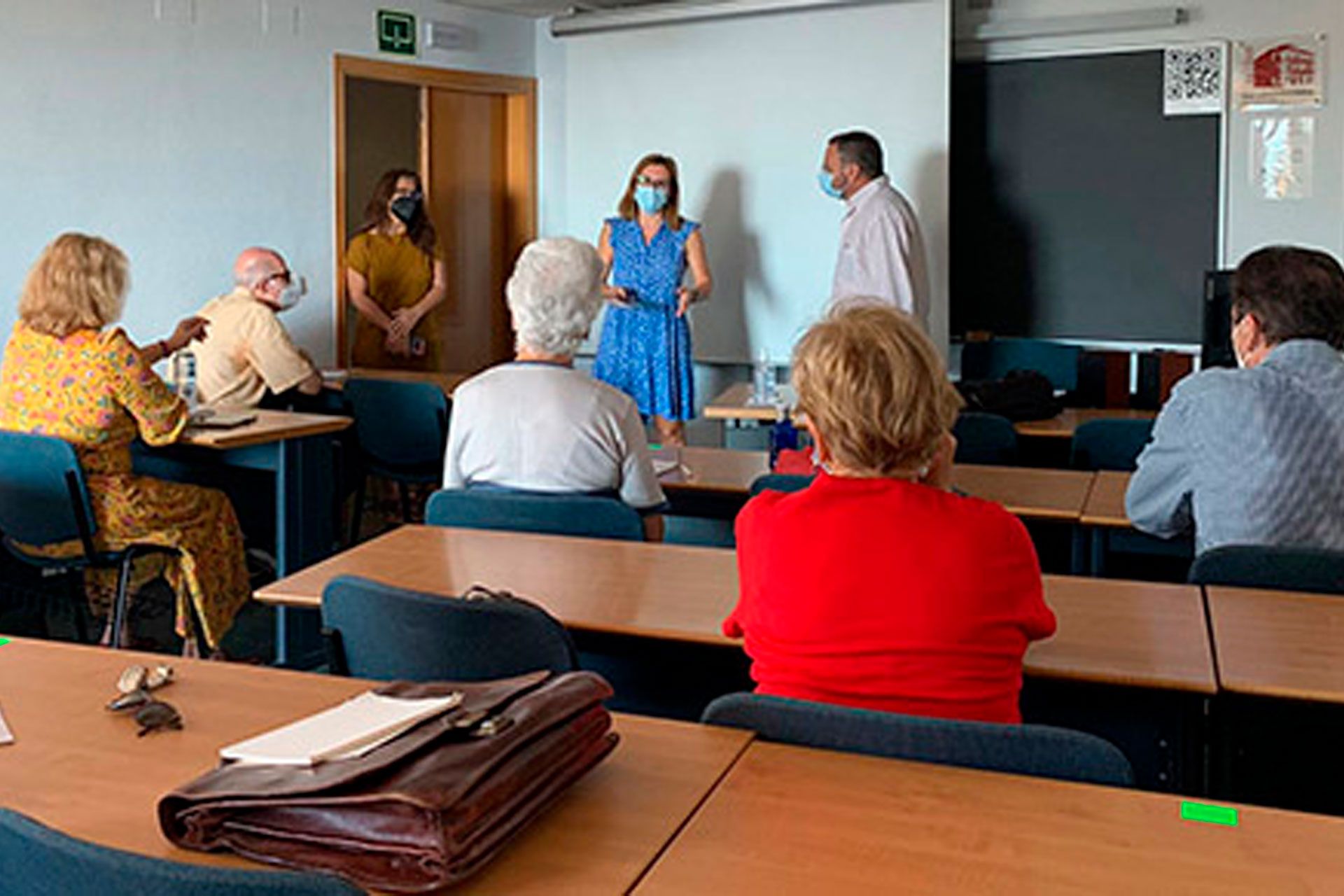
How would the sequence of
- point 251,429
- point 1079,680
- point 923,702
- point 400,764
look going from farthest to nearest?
point 251,429
point 1079,680
point 923,702
point 400,764

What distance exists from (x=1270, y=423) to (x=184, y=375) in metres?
3.41

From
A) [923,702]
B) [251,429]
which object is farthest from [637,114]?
[923,702]

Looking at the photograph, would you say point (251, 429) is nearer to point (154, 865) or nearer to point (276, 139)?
point (276, 139)

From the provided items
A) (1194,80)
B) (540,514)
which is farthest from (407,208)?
(540,514)

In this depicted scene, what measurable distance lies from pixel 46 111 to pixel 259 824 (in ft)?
16.0

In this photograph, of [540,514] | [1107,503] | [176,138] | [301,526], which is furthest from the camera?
[176,138]

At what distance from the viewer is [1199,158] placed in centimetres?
618

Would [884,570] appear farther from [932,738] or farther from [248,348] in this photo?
[248,348]

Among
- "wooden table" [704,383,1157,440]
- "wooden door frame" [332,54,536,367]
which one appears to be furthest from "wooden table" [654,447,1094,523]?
"wooden door frame" [332,54,536,367]

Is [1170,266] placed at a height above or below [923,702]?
above

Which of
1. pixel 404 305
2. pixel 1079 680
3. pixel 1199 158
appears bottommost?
A: pixel 1079 680

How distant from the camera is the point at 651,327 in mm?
6629

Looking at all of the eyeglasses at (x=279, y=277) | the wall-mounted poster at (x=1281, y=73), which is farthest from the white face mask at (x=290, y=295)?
the wall-mounted poster at (x=1281, y=73)

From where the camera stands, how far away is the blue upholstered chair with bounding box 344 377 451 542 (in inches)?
219
